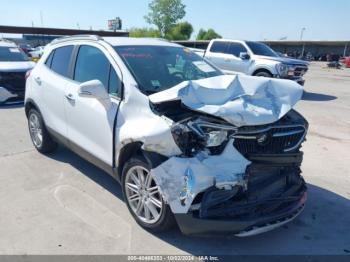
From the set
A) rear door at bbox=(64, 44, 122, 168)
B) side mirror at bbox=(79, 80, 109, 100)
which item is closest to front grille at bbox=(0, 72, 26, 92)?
rear door at bbox=(64, 44, 122, 168)

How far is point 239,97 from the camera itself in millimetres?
3088

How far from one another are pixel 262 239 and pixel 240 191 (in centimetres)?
78

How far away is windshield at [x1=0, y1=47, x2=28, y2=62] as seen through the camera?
10823 millimetres

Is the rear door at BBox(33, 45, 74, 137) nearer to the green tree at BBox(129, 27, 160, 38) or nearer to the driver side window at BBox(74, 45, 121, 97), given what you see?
the driver side window at BBox(74, 45, 121, 97)

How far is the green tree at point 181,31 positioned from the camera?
85.2m

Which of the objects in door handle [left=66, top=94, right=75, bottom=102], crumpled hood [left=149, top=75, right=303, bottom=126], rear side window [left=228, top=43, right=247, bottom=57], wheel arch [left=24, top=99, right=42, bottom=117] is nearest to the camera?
crumpled hood [left=149, top=75, right=303, bottom=126]

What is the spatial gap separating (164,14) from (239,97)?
3514 inches

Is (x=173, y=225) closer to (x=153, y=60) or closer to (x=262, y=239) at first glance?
(x=262, y=239)

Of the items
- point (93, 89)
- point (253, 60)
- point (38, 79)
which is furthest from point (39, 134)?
point (253, 60)

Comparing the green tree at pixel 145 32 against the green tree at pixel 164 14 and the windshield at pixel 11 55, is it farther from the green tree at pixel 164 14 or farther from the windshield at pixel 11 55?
the windshield at pixel 11 55

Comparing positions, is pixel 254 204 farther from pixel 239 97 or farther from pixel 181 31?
pixel 181 31

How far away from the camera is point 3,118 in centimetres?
798

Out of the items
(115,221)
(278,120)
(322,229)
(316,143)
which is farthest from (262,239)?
(316,143)

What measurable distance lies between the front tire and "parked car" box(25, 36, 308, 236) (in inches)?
0.4
